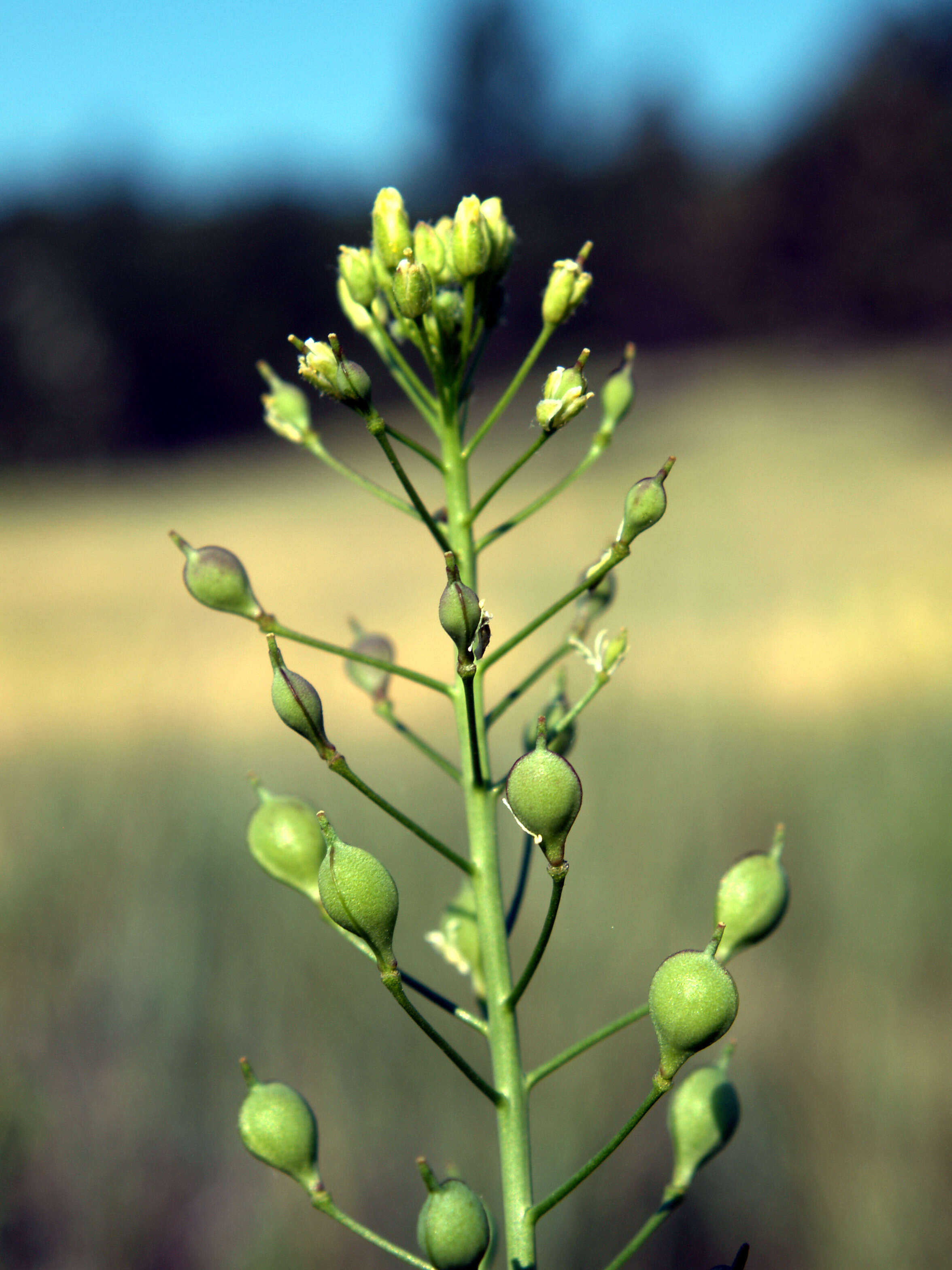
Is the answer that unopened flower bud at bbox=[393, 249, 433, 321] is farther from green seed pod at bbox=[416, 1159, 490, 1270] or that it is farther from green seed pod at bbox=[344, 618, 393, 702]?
green seed pod at bbox=[416, 1159, 490, 1270]

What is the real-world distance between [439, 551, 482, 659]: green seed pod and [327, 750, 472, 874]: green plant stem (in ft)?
0.55

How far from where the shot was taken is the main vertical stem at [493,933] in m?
1.19

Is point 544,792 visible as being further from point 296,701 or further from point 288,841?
point 288,841

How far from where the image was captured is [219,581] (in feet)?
4.27

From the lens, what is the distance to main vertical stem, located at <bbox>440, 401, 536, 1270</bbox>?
1192 millimetres

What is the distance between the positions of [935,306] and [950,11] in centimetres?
499

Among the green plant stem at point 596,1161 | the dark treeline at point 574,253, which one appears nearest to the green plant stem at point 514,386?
the green plant stem at point 596,1161

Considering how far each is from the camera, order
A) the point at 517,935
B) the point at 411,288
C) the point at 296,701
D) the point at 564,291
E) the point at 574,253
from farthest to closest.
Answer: the point at 574,253 → the point at 517,935 → the point at 564,291 → the point at 411,288 → the point at 296,701

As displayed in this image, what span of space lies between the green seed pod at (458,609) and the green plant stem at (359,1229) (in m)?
0.59

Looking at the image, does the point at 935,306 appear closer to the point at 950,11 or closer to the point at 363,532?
the point at 950,11

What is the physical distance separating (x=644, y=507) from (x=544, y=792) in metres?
0.34

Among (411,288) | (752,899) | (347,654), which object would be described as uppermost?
(411,288)

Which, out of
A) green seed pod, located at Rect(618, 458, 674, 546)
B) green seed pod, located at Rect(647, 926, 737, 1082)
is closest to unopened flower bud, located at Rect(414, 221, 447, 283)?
green seed pod, located at Rect(618, 458, 674, 546)

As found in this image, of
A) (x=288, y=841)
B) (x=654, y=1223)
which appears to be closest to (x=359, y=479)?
(x=288, y=841)
